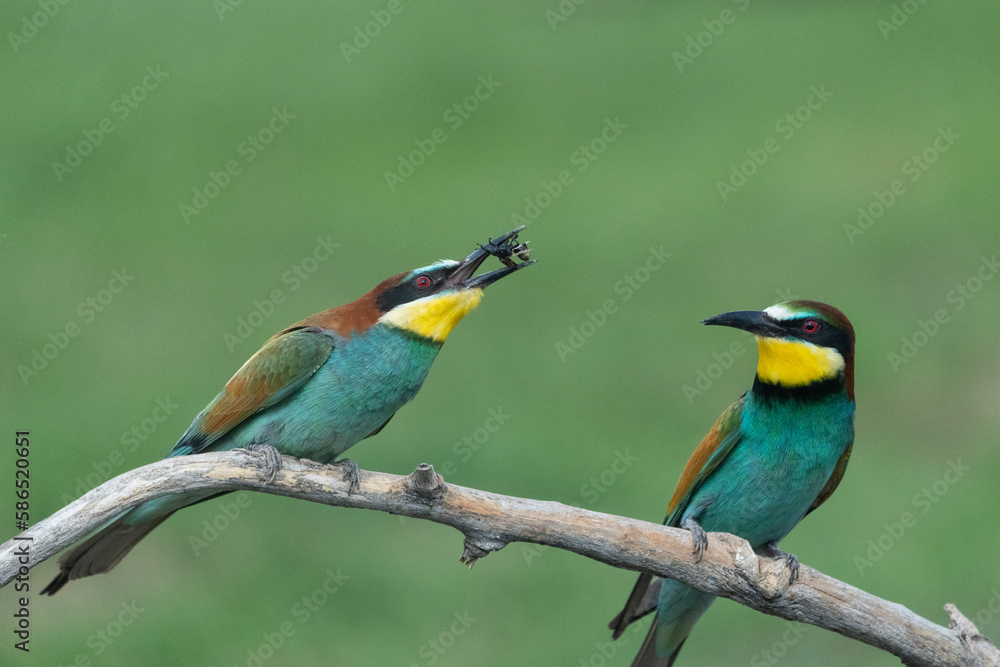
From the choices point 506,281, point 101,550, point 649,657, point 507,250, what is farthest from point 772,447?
point 506,281

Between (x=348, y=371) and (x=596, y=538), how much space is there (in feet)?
3.96

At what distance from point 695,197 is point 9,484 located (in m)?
6.22

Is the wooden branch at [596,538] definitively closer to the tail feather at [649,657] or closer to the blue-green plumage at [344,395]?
the blue-green plumage at [344,395]

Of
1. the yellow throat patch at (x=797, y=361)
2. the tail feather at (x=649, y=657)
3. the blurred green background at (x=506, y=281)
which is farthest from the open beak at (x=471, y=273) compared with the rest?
the blurred green background at (x=506, y=281)

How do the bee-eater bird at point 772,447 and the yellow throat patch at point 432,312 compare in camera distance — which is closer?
the bee-eater bird at point 772,447

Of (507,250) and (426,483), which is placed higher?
(507,250)

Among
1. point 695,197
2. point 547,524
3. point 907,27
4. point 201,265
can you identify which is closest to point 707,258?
point 695,197

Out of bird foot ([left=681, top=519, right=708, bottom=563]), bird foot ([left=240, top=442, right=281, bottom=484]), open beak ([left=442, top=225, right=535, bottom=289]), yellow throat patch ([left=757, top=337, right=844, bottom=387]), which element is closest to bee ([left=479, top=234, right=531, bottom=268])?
open beak ([left=442, top=225, right=535, bottom=289])

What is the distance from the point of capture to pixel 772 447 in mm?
4645

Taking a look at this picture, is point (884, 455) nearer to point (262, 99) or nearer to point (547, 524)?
point (547, 524)

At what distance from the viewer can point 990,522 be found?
8109mm

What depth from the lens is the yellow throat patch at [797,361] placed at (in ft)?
14.6

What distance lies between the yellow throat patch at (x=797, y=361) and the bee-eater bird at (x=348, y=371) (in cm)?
97

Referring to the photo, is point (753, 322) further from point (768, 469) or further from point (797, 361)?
point (768, 469)
